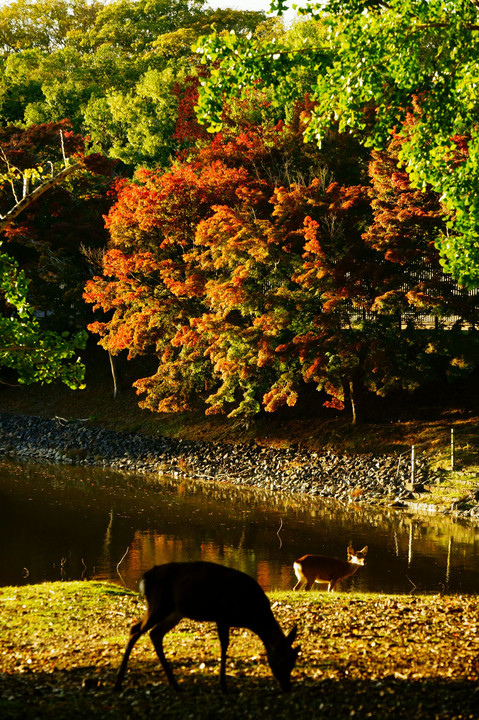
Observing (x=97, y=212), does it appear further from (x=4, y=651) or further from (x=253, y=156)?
(x=4, y=651)

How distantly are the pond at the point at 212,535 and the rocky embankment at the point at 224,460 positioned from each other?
0.92m

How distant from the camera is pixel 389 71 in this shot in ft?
34.2

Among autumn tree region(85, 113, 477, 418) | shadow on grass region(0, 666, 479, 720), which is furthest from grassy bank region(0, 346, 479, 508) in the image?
shadow on grass region(0, 666, 479, 720)

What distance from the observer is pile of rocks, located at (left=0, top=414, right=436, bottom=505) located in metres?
23.4

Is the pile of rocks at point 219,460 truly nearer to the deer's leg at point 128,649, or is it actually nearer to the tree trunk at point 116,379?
the tree trunk at point 116,379

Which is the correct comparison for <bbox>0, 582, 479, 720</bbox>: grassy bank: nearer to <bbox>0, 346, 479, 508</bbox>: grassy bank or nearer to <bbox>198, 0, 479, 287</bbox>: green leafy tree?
<bbox>198, 0, 479, 287</bbox>: green leafy tree

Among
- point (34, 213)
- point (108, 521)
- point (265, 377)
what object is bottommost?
point (108, 521)

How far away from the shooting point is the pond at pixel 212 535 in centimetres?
1518

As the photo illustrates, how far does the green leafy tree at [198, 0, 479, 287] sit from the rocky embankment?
468 inches

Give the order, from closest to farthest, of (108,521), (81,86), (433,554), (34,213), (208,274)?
1. (433,554)
2. (108,521)
3. (208,274)
4. (34,213)
5. (81,86)

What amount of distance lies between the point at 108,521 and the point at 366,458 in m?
9.08

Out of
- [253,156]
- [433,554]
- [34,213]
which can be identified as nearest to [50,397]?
[34,213]

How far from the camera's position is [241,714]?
5.90m

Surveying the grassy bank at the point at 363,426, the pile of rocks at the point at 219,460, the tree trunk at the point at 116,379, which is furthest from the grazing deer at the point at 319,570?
the tree trunk at the point at 116,379
